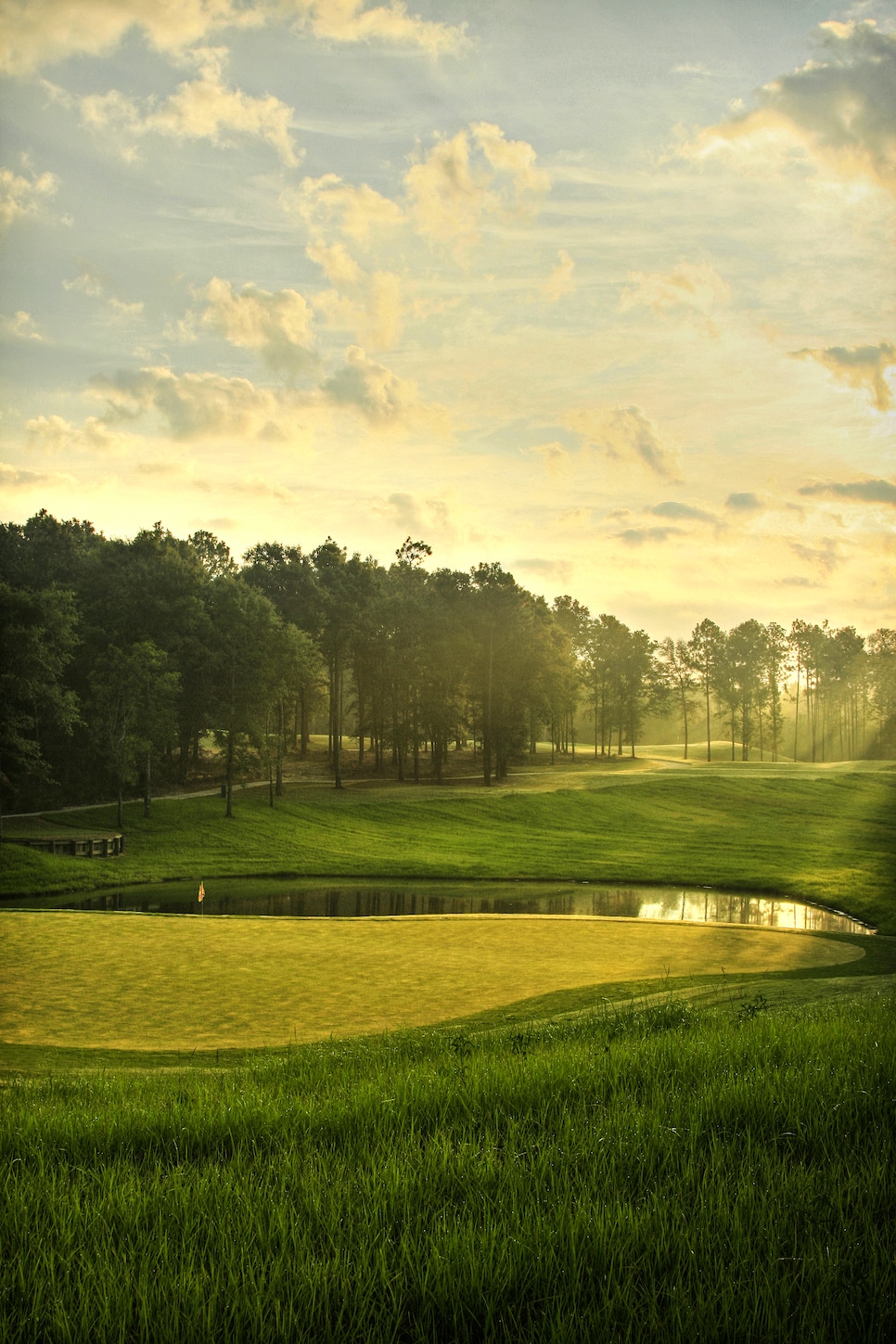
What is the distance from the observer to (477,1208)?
3.32 m

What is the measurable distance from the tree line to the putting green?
17.1m

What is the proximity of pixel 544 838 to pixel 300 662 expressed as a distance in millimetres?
16855

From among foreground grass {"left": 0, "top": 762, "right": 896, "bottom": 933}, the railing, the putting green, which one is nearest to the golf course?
the putting green

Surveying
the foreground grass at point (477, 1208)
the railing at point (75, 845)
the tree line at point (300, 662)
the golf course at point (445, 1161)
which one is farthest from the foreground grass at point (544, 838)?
the foreground grass at point (477, 1208)

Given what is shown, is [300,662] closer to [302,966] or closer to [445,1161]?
[302,966]

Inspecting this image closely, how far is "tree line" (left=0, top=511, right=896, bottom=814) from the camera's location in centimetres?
3928

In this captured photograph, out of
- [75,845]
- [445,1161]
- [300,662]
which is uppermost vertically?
[300,662]

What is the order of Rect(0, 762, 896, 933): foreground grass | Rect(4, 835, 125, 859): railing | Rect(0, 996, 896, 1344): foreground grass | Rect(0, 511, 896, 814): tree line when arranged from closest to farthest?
Rect(0, 996, 896, 1344): foreground grass < Rect(0, 762, 896, 933): foreground grass < Rect(4, 835, 125, 859): railing < Rect(0, 511, 896, 814): tree line

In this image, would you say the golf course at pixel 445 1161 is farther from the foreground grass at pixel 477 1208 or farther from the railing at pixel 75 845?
the railing at pixel 75 845

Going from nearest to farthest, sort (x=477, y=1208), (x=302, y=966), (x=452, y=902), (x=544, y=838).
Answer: (x=477, y=1208) < (x=302, y=966) < (x=452, y=902) < (x=544, y=838)

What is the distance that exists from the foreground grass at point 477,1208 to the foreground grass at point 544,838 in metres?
23.6

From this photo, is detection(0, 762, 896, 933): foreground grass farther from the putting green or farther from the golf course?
the golf course

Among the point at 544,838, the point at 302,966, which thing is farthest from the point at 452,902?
the point at 544,838

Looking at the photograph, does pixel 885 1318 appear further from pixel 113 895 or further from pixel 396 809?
pixel 396 809
